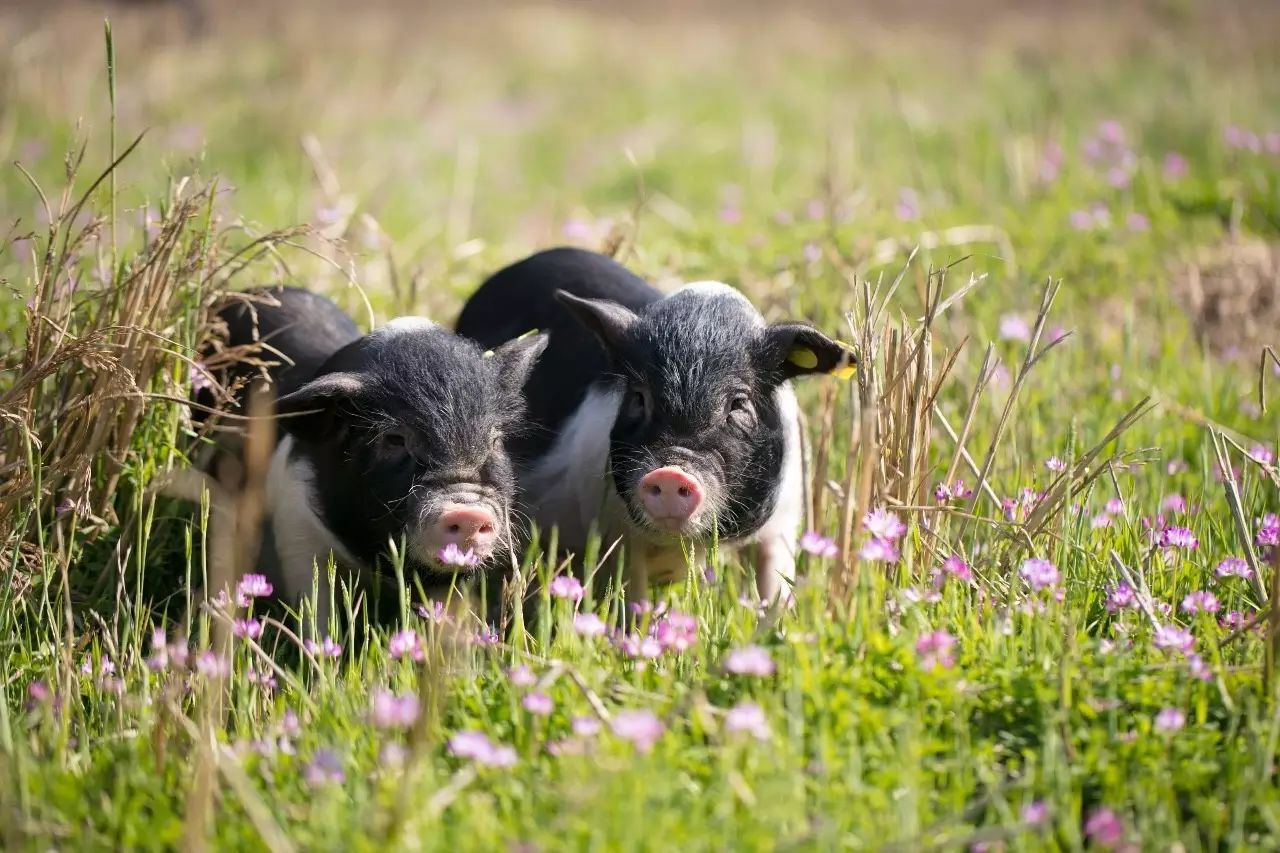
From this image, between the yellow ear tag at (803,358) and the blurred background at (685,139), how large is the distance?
1.12 metres

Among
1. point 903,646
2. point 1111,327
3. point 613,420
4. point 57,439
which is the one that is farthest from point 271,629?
point 1111,327

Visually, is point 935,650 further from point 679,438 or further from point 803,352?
point 803,352

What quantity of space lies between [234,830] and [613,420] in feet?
7.14

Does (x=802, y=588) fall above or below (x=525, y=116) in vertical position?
below

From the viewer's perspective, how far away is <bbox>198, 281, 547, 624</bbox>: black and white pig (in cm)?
391

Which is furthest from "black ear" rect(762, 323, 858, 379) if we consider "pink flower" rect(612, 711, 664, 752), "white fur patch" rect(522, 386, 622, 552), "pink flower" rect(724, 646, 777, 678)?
"pink flower" rect(612, 711, 664, 752)

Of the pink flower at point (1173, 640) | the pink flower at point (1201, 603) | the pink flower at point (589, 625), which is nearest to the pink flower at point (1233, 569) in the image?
the pink flower at point (1201, 603)

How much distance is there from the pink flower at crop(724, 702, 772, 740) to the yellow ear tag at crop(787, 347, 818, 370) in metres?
1.87

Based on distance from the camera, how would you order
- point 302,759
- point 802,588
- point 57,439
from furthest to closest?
point 57,439 < point 802,588 < point 302,759

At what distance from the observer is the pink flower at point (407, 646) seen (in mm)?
3164

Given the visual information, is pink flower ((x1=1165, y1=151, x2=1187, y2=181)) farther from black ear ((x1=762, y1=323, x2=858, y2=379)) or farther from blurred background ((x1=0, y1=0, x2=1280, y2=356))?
black ear ((x1=762, y1=323, x2=858, y2=379))

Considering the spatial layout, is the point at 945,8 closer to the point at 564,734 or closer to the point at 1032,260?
the point at 1032,260

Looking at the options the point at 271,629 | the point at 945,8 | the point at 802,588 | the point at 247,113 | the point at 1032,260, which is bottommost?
the point at 271,629

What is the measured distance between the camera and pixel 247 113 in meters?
9.81
